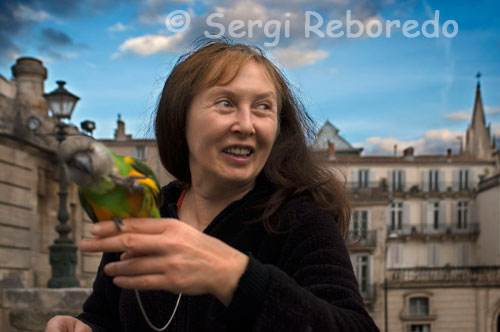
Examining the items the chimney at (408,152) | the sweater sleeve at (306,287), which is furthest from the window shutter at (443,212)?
the sweater sleeve at (306,287)

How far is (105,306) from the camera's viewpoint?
1862 millimetres

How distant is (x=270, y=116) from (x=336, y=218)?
1.33ft

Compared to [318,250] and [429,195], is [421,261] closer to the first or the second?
[429,195]

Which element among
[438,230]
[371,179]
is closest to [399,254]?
[438,230]

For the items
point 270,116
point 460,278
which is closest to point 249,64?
point 270,116

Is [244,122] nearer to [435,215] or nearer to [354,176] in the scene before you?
[354,176]

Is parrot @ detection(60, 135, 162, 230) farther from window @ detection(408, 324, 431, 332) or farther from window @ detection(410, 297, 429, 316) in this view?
window @ detection(408, 324, 431, 332)

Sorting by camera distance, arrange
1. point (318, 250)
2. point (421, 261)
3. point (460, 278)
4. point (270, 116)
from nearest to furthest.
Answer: point (318, 250), point (270, 116), point (460, 278), point (421, 261)

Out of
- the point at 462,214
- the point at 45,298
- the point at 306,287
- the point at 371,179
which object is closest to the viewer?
the point at 306,287

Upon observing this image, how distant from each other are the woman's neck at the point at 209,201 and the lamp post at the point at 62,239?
6805mm

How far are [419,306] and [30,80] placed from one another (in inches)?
1026

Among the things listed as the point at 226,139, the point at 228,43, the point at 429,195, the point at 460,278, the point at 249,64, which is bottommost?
the point at 460,278

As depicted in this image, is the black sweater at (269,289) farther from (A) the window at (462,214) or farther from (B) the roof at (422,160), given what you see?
(A) the window at (462,214)

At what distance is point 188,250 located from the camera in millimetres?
1072
